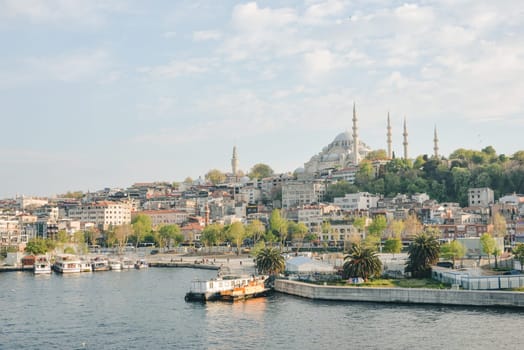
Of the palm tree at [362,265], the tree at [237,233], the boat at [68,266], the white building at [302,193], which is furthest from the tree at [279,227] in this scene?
the palm tree at [362,265]

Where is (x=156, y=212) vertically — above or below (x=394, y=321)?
above

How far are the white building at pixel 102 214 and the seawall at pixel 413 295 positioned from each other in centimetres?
6608

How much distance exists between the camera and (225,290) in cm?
3641

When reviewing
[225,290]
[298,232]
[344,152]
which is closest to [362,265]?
[225,290]

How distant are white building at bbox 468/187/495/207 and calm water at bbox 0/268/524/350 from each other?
48.6m

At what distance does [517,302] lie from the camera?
3092 centimetres

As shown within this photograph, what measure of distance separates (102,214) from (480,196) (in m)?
51.6

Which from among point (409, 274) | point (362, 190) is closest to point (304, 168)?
point (362, 190)

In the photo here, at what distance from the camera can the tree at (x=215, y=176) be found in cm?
13650

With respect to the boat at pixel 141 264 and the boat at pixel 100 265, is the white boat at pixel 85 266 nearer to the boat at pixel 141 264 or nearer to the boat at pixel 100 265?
the boat at pixel 100 265

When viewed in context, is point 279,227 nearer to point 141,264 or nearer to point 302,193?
point 141,264

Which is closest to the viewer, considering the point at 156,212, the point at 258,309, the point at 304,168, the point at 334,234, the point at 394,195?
the point at 258,309

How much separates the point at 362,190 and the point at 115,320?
65.3 metres

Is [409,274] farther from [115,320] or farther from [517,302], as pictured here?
[115,320]
